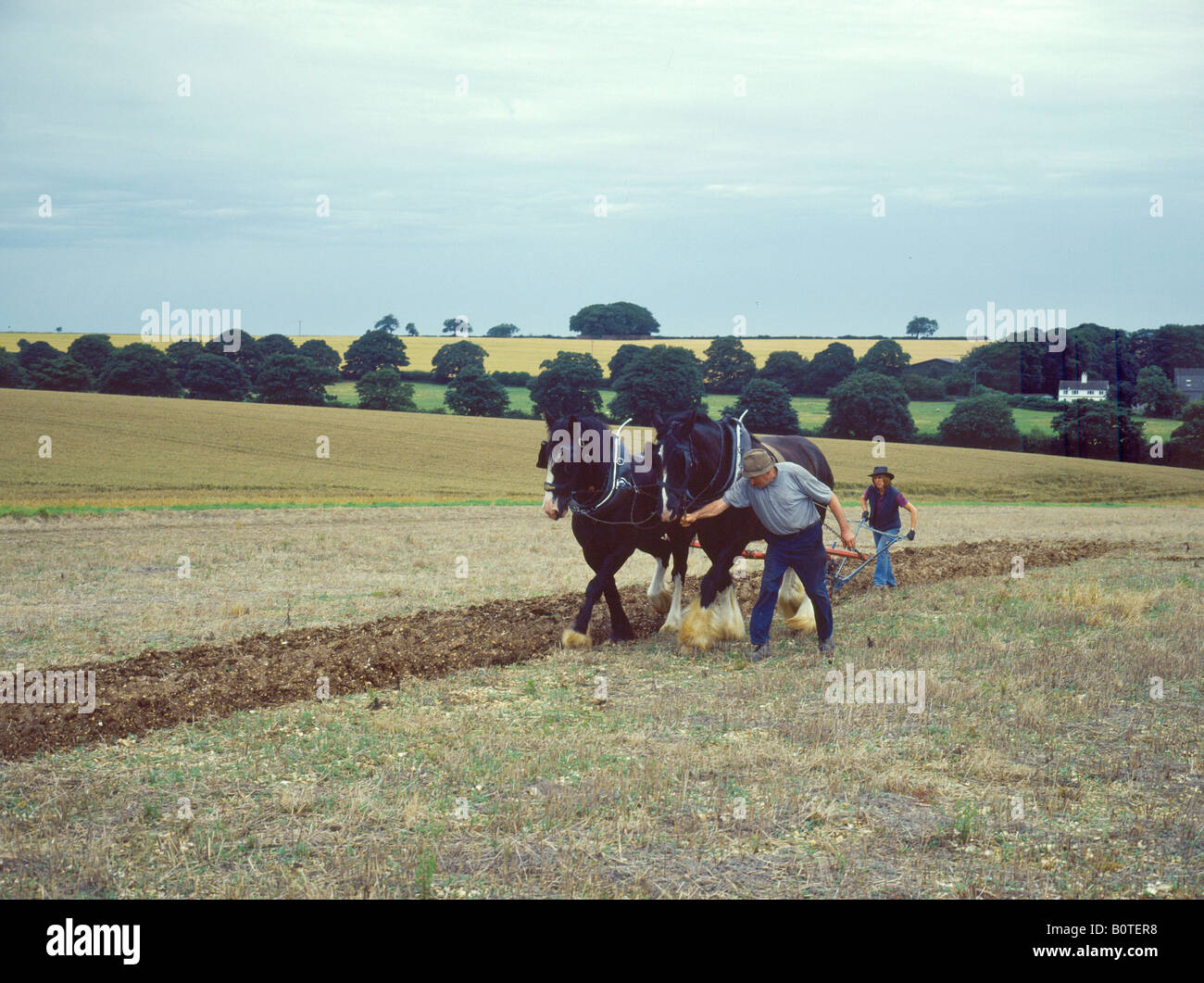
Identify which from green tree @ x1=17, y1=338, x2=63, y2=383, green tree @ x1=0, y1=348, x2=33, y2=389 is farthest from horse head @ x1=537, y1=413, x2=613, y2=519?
green tree @ x1=17, y1=338, x2=63, y2=383

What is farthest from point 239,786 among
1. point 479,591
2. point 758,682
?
point 479,591

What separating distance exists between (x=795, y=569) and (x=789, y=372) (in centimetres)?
6546

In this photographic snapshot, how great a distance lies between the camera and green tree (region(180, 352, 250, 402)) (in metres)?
63.6

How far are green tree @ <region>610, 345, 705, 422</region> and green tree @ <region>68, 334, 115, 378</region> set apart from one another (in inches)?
1304

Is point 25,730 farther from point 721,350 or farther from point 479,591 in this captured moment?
point 721,350

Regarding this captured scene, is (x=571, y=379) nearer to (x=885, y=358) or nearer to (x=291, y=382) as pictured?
(x=291, y=382)

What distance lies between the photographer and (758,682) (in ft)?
24.8

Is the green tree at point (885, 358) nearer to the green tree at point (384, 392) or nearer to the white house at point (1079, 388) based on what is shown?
the white house at point (1079, 388)

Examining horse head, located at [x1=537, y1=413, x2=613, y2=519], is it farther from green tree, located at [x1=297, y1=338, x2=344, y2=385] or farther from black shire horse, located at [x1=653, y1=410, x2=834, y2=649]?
green tree, located at [x1=297, y1=338, x2=344, y2=385]

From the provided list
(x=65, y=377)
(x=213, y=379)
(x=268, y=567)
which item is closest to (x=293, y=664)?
→ (x=268, y=567)

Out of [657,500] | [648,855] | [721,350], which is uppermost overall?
[721,350]

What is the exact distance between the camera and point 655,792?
523 cm
